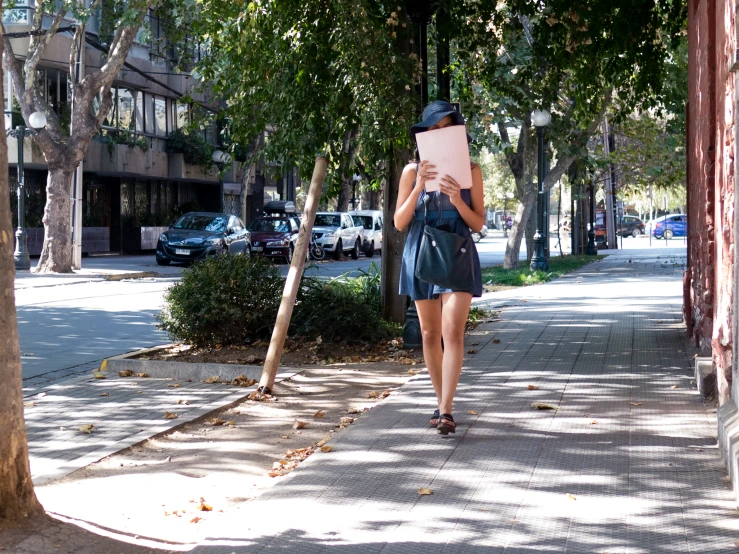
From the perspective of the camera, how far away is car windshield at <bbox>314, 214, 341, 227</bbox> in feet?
133

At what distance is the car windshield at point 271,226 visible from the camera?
123 feet

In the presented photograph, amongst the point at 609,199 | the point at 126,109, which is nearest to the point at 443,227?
the point at 126,109

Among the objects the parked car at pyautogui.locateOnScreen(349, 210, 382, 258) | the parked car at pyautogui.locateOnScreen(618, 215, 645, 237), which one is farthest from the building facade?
the parked car at pyautogui.locateOnScreen(618, 215, 645, 237)

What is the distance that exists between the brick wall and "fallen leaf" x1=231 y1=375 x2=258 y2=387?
3.92 metres

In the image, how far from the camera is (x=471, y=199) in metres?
6.68

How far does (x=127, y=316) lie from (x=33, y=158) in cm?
1896

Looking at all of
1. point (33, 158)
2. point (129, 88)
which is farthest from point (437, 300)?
point (129, 88)

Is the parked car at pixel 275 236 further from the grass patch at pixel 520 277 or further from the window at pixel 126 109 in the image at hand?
the grass patch at pixel 520 277

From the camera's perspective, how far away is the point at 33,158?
33562 millimetres

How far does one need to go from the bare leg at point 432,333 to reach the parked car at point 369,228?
3576 cm

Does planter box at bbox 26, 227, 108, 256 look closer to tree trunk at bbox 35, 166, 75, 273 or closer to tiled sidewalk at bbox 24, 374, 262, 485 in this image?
tree trunk at bbox 35, 166, 75, 273

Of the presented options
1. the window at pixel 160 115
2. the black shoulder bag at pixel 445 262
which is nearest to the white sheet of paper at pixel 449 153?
the black shoulder bag at pixel 445 262

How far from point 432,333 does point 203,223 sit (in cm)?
2740

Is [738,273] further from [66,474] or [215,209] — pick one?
[215,209]
